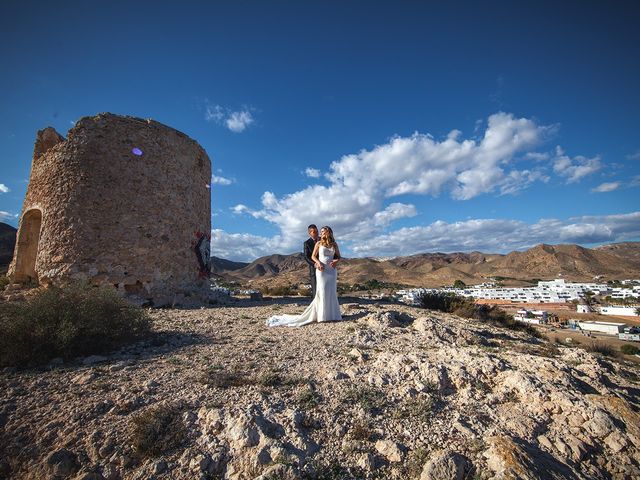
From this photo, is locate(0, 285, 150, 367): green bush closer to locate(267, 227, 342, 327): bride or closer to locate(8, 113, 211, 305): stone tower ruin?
locate(267, 227, 342, 327): bride

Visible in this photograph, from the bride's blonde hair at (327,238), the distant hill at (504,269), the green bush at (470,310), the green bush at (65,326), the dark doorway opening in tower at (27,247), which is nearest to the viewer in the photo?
the green bush at (65,326)

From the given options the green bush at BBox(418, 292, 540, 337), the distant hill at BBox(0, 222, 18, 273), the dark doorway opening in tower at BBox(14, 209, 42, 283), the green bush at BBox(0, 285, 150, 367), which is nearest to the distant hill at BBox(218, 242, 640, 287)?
the distant hill at BBox(0, 222, 18, 273)

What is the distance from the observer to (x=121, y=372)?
13.6 ft

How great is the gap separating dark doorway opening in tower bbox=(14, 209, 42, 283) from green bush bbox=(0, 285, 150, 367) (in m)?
6.98

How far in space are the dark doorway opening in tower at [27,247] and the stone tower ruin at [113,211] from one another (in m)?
0.02

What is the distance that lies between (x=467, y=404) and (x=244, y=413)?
2.47m

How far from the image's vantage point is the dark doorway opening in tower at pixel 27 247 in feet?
34.1

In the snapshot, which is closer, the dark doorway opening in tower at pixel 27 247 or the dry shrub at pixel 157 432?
the dry shrub at pixel 157 432

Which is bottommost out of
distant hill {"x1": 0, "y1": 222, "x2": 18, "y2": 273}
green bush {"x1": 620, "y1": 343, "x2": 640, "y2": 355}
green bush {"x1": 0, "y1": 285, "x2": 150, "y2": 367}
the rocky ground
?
green bush {"x1": 620, "y1": 343, "x2": 640, "y2": 355}

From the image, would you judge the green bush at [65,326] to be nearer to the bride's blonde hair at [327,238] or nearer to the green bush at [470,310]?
the bride's blonde hair at [327,238]

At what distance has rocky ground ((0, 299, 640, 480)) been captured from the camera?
2.69m

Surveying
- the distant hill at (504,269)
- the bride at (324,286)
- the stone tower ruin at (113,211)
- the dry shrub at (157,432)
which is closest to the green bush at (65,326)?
the dry shrub at (157,432)

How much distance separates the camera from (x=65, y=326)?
4.65 metres

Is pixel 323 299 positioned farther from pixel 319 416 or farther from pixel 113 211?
pixel 113 211
